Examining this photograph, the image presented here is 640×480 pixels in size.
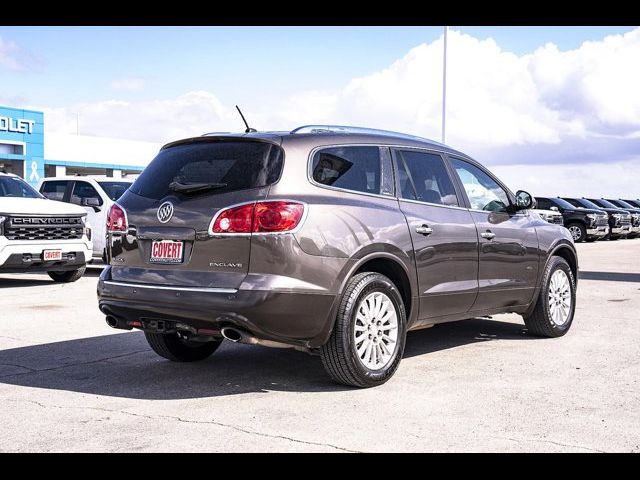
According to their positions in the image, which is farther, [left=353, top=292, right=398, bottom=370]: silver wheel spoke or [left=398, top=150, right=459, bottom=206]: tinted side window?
[left=398, top=150, right=459, bottom=206]: tinted side window

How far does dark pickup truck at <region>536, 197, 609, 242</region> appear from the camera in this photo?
30797 mm

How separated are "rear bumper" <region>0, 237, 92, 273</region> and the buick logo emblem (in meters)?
7.39

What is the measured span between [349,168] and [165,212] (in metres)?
1.33

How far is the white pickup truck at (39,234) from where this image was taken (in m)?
12.3

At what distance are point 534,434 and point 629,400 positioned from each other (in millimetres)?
1174

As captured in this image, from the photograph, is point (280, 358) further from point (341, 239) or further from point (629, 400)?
point (629, 400)

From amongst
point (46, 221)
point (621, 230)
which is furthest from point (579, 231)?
point (46, 221)

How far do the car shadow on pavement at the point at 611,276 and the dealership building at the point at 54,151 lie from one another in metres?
27.0

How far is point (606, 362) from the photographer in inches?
263

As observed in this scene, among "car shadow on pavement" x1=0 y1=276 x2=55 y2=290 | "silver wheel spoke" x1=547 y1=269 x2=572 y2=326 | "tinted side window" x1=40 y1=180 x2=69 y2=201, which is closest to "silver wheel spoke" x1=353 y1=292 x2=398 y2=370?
"silver wheel spoke" x1=547 y1=269 x2=572 y2=326

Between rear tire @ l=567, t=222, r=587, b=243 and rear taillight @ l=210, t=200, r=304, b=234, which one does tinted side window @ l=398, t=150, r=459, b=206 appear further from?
rear tire @ l=567, t=222, r=587, b=243
